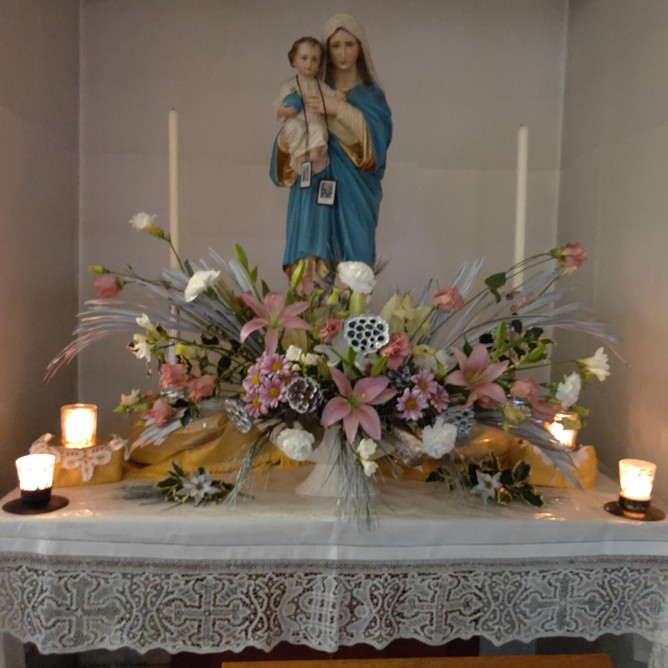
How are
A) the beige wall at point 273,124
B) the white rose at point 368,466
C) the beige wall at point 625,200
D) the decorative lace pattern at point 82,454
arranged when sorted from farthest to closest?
1. the beige wall at point 273,124
2. the beige wall at point 625,200
3. the decorative lace pattern at point 82,454
4. the white rose at point 368,466

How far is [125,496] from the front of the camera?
1.14 m

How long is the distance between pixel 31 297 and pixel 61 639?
0.72 m

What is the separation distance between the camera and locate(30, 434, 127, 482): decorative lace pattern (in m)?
1.19

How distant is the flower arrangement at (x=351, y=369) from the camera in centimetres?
98

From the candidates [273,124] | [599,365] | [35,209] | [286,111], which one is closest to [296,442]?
[599,365]

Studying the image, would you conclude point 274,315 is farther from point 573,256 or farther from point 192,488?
point 573,256

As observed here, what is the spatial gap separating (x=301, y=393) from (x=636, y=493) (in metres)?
0.59

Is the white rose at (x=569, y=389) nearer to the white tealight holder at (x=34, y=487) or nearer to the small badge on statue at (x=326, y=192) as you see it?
the small badge on statue at (x=326, y=192)

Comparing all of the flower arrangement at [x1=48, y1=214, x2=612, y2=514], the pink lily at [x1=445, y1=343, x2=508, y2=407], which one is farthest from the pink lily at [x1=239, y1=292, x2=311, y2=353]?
the pink lily at [x1=445, y1=343, x2=508, y2=407]

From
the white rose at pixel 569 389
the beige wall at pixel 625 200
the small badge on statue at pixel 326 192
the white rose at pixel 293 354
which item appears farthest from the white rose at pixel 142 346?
the beige wall at pixel 625 200

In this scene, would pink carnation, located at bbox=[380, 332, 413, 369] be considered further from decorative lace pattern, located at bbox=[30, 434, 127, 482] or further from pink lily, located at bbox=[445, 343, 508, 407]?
decorative lace pattern, located at bbox=[30, 434, 127, 482]

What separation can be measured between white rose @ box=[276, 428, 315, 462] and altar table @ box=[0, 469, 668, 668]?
0.48 feet

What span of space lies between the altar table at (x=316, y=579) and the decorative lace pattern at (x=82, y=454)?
14 cm

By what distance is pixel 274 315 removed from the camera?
102cm
